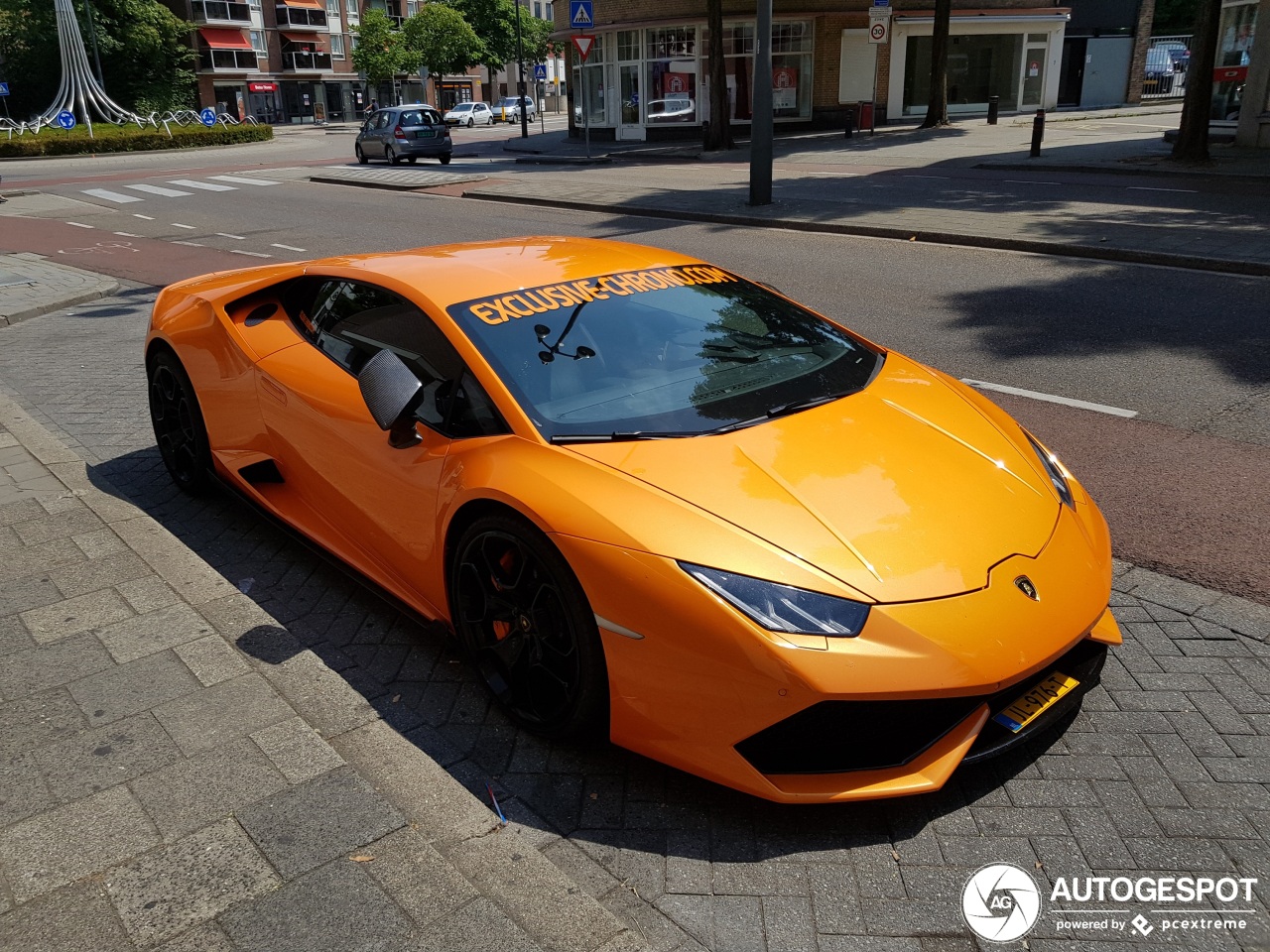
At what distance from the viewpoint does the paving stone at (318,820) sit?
2551mm

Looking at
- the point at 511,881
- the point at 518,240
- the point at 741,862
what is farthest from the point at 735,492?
the point at 518,240

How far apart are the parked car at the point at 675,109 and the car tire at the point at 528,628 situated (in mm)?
33729

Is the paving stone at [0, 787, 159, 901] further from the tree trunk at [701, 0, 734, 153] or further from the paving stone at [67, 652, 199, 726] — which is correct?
the tree trunk at [701, 0, 734, 153]

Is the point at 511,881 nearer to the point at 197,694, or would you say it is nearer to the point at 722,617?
the point at 722,617

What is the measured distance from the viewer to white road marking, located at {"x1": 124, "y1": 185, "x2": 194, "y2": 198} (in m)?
24.5

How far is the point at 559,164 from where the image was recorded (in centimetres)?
2914

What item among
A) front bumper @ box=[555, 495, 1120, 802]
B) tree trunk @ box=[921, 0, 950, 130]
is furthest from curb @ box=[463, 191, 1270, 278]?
tree trunk @ box=[921, 0, 950, 130]

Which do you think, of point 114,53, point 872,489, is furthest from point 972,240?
point 114,53

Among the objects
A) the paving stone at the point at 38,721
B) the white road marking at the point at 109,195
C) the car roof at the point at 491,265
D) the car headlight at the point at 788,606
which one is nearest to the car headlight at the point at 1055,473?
the car headlight at the point at 788,606

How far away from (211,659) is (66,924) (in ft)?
4.08

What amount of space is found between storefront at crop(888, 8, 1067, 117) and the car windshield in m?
35.3

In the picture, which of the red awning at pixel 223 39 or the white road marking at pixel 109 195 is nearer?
the white road marking at pixel 109 195

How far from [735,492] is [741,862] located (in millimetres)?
974

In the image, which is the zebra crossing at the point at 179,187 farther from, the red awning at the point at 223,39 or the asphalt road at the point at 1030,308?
the red awning at the point at 223,39
